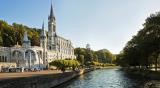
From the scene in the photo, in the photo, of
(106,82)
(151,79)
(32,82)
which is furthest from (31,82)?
(151,79)

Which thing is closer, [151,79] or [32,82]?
[32,82]

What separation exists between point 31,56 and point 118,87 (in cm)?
9976

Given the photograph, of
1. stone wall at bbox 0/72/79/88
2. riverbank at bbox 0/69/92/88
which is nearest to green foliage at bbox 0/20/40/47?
riverbank at bbox 0/69/92/88

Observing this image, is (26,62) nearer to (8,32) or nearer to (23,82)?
(8,32)

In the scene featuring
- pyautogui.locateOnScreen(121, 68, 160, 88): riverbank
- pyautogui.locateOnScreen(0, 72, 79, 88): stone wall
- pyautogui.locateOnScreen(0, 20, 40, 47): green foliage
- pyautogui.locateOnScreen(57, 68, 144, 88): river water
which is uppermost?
pyautogui.locateOnScreen(0, 20, 40, 47): green foliage

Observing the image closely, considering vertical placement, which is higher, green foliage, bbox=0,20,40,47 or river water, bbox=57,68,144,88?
green foliage, bbox=0,20,40,47

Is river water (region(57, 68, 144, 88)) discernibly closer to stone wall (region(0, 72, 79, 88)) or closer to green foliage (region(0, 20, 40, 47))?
stone wall (region(0, 72, 79, 88))

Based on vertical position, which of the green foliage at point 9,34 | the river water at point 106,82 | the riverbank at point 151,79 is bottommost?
the river water at point 106,82

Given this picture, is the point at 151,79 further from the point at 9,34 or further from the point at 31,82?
the point at 9,34

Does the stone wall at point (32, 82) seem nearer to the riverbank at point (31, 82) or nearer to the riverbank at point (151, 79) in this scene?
the riverbank at point (31, 82)

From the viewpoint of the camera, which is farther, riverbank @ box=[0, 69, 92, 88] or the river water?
the river water

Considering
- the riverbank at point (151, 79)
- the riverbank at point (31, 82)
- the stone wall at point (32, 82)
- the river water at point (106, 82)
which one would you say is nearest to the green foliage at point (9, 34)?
the river water at point (106, 82)

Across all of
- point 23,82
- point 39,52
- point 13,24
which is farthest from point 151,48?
point 13,24

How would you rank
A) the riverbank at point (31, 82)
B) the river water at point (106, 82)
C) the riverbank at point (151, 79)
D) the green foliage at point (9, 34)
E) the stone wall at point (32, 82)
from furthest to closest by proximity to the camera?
the green foliage at point (9, 34) → the river water at point (106, 82) → the riverbank at point (151, 79) → the riverbank at point (31, 82) → the stone wall at point (32, 82)
